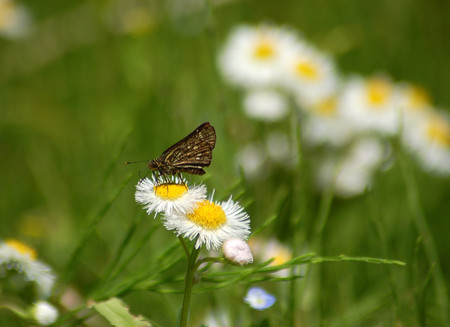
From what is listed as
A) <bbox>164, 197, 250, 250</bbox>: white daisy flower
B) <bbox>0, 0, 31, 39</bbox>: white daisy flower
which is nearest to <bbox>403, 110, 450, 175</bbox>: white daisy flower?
<bbox>164, 197, 250, 250</bbox>: white daisy flower

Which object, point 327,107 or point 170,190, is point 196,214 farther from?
point 327,107

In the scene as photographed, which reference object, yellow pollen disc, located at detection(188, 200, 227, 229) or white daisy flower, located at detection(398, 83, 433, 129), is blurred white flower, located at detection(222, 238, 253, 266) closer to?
yellow pollen disc, located at detection(188, 200, 227, 229)

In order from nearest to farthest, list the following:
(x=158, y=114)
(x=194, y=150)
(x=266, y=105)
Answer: (x=194, y=150) < (x=266, y=105) < (x=158, y=114)

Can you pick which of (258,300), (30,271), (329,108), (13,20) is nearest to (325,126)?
(329,108)

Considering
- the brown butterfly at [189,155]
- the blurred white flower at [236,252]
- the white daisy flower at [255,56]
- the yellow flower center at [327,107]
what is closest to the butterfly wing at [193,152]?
the brown butterfly at [189,155]

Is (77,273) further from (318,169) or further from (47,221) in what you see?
(318,169)
